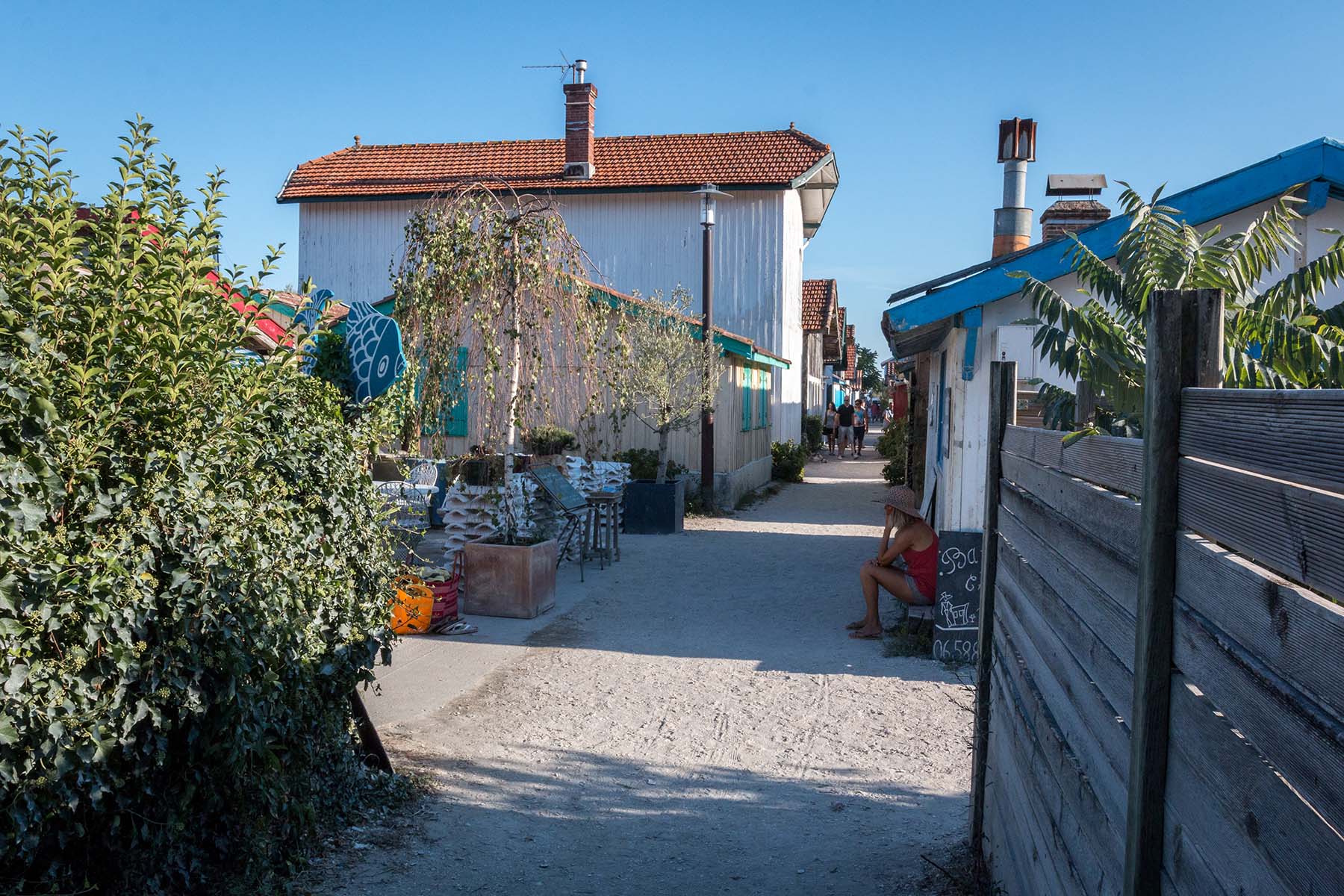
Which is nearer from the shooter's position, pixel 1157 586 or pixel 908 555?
pixel 1157 586

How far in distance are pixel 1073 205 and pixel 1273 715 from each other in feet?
45.1

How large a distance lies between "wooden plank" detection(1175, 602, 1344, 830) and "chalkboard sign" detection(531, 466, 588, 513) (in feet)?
29.0

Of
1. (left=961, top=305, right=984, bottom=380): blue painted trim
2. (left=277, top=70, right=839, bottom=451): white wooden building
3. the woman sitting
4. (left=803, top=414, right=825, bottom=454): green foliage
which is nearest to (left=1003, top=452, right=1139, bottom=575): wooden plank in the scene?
the woman sitting

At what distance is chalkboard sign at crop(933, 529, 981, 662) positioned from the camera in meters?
7.31

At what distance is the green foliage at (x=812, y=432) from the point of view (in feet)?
100

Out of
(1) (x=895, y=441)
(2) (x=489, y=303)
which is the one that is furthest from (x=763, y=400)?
(2) (x=489, y=303)

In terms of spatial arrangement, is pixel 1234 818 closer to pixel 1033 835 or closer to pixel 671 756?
pixel 1033 835

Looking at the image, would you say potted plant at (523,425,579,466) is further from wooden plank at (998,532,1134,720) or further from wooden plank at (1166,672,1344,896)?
wooden plank at (1166,672,1344,896)

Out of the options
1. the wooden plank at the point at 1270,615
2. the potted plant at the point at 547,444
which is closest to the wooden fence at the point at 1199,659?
the wooden plank at the point at 1270,615

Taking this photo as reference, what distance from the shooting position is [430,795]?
16.0ft

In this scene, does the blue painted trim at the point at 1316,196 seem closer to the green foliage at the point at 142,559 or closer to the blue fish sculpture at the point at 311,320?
the blue fish sculpture at the point at 311,320

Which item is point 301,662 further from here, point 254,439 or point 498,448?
point 498,448

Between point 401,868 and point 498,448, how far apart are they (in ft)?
18.5

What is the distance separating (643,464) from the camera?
15.4 meters
